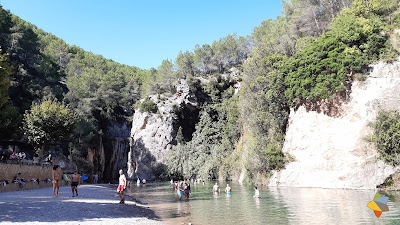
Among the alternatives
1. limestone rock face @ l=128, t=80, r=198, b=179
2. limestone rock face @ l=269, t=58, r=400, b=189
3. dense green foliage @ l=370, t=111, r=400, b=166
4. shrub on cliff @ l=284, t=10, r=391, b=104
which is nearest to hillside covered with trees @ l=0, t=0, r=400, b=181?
shrub on cliff @ l=284, t=10, r=391, b=104

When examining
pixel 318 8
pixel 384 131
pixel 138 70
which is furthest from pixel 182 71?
pixel 384 131

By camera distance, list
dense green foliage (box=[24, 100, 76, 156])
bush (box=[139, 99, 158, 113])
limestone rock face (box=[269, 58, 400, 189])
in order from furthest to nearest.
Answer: bush (box=[139, 99, 158, 113])
dense green foliage (box=[24, 100, 76, 156])
limestone rock face (box=[269, 58, 400, 189])

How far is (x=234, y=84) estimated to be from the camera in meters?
69.6

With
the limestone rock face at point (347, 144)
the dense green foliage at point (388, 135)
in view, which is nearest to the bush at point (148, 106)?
the limestone rock face at point (347, 144)

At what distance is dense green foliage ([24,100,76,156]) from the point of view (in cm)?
3519

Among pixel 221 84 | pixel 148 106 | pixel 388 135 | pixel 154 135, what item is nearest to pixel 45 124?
pixel 154 135

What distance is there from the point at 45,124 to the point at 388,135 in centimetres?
3684

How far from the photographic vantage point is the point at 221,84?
68.2 metres

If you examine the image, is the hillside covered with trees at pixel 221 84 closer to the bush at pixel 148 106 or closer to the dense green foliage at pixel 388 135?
the bush at pixel 148 106

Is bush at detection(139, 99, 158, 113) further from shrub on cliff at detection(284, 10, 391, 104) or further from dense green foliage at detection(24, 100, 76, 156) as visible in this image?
shrub on cliff at detection(284, 10, 391, 104)

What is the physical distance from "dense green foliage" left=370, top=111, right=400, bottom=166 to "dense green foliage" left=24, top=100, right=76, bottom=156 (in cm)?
3467

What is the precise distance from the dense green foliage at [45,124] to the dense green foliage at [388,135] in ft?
114

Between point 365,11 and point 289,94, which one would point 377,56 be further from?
point 289,94

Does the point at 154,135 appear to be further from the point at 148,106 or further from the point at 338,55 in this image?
the point at 338,55
